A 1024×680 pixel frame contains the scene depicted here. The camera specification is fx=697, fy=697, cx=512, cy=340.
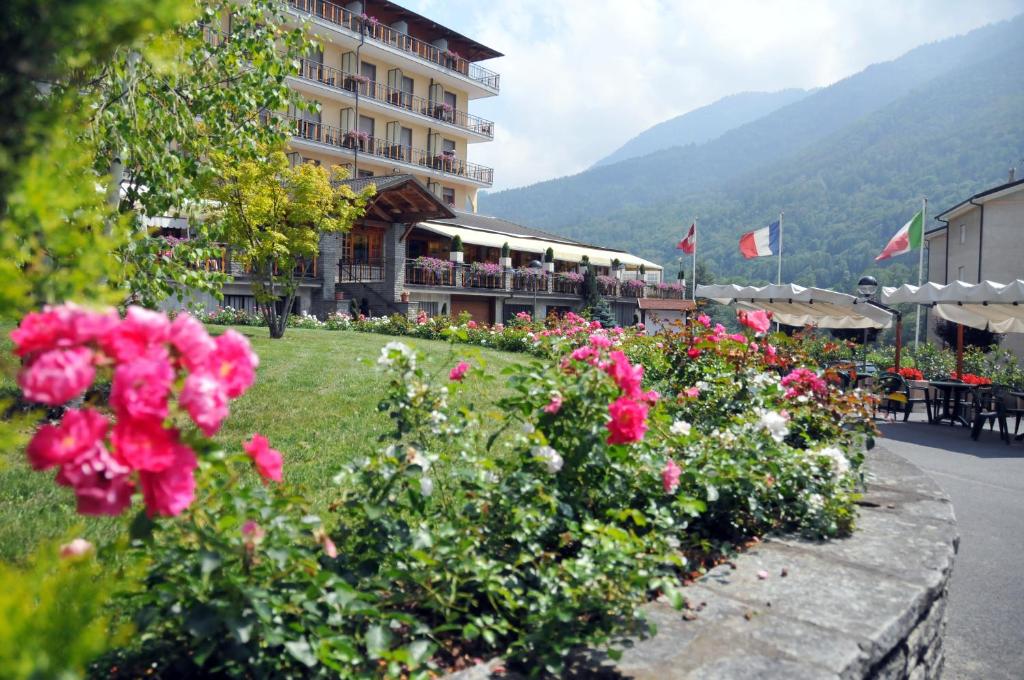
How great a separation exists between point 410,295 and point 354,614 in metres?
23.8

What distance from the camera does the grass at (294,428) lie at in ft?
12.6

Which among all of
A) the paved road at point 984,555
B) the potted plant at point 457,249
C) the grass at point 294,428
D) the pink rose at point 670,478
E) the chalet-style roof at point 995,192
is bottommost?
the paved road at point 984,555

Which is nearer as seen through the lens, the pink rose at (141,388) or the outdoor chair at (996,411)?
the pink rose at (141,388)

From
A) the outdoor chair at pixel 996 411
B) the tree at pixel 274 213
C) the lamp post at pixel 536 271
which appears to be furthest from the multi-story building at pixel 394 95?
the outdoor chair at pixel 996 411

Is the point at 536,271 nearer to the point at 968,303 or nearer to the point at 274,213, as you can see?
the point at 274,213

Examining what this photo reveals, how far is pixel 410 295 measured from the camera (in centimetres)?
2553

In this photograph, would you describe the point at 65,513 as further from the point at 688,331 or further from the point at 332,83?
the point at 332,83

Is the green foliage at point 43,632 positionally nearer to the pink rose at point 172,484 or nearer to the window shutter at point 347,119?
the pink rose at point 172,484

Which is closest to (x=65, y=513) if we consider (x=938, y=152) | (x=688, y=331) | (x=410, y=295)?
(x=688, y=331)

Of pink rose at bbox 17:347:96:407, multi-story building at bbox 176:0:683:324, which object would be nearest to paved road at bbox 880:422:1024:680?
pink rose at bbox 17:347:96:407

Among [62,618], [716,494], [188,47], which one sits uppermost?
[188,47]

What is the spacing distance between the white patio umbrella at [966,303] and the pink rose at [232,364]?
42.8ft

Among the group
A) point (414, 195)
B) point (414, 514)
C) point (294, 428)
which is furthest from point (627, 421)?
point (414, 195)

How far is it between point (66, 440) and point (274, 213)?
48.8 feet
